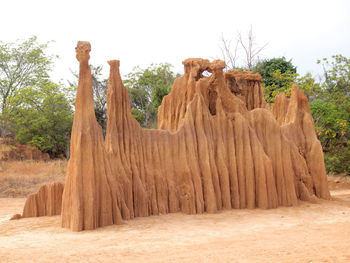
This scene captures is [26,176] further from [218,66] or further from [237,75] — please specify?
[218,66]

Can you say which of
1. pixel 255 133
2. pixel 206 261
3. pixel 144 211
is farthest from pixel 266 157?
pixel 206 261

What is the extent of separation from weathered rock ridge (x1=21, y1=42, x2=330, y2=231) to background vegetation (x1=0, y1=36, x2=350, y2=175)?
9.32 meters

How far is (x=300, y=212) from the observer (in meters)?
10.8

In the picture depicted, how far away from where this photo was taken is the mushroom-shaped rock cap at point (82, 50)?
9.50 m

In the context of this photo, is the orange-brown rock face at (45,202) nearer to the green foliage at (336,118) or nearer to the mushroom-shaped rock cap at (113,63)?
the mushroom-shaped rock cap at (113,63)

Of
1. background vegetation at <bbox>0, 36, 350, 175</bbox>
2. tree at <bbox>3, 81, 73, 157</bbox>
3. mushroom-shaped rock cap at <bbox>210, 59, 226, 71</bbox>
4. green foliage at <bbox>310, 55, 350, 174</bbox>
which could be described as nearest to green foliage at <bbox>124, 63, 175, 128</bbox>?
background vegetation at <bbox>0, 36, 350, 175</bbox>

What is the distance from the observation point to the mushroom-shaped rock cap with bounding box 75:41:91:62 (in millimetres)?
9500

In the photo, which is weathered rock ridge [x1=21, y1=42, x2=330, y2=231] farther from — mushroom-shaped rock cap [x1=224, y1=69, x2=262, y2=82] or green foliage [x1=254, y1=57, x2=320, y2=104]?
green foliage [x1=254, y1=57, x2=320, y2=104]

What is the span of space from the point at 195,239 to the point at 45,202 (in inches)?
218

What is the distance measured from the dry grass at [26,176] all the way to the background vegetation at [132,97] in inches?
127

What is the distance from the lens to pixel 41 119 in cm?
2620

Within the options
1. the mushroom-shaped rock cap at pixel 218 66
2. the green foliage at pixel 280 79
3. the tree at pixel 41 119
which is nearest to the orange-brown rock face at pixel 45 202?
the mushroom-shaped rock cap at pixel 218 66

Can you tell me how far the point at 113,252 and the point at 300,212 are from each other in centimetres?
651

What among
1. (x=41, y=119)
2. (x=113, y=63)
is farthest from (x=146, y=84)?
(x=113, y=63)
